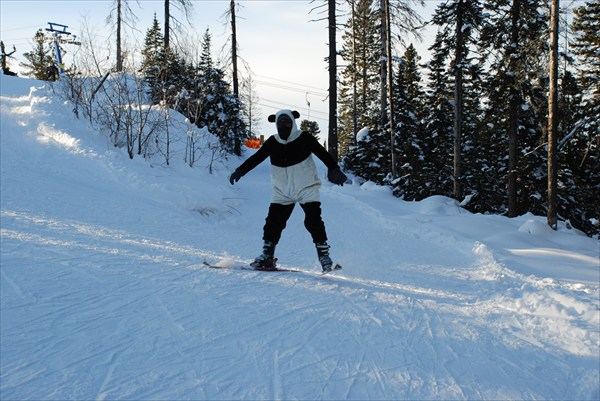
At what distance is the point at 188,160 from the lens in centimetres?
1377

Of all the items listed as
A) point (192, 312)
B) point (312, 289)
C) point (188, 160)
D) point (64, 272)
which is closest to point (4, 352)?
point (192, 312)

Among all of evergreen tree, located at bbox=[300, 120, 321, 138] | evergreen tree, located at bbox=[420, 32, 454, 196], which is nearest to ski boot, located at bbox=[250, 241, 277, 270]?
evergreen tree, located at bbox=[420, 32, 454, 196]

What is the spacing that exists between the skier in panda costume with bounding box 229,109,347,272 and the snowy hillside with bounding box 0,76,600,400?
1.60 ft

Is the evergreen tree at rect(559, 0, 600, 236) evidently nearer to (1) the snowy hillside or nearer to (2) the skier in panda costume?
(1) the snowy hillside

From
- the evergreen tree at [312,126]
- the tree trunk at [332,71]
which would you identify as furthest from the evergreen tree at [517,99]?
the evergreen tree at [312,126]

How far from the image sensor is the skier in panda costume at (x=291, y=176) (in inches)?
189

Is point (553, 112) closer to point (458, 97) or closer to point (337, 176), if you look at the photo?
point (458, 97)

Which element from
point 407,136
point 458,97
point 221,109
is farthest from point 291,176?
point 407,136

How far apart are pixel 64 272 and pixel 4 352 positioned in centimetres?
176

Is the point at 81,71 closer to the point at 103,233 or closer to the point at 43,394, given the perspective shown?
the point at 103,233

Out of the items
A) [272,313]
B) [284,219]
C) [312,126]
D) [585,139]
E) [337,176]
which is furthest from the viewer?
[312,126]

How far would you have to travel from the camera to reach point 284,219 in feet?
16.4

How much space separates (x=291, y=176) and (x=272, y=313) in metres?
1.99

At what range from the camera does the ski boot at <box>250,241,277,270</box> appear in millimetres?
4898
